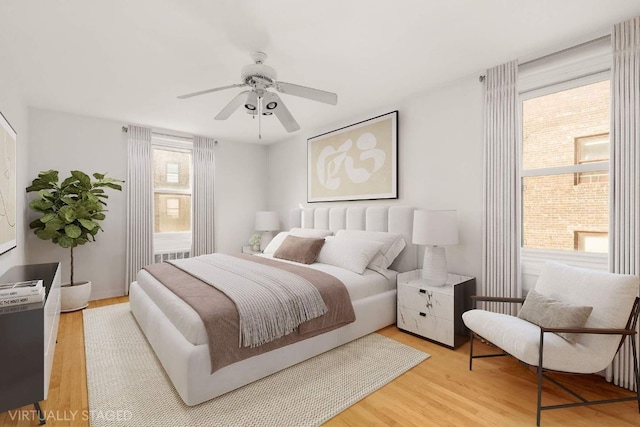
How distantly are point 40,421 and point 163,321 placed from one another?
2.64 feet

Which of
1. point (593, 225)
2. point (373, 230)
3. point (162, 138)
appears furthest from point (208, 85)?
point (593, 225)

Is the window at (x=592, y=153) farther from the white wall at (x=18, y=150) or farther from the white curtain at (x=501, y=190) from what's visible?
the white wall at (x=18, y=150)


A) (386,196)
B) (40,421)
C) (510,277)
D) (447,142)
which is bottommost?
(40,421)

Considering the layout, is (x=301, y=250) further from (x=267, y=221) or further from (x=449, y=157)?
(x=449, y=157)

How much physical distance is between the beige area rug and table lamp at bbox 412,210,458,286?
71cm

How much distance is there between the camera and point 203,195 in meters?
5.16

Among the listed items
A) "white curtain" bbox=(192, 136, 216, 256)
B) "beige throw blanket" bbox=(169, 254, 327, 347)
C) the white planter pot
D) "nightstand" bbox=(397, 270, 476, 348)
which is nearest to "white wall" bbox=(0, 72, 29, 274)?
the white planter pot

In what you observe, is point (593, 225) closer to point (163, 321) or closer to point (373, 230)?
point (373, 230)

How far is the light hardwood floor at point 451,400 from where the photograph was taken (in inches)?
70.6

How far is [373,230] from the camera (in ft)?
12.4

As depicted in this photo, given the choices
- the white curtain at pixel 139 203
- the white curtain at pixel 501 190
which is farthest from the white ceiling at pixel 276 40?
the white curtain at pixel 139 203

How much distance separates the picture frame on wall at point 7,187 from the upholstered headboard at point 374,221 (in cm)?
334

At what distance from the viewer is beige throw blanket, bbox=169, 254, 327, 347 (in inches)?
82.3

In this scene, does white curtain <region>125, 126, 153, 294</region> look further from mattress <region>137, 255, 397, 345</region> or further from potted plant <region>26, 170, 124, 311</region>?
mattress <region>137, 255, 397, 345</region>
